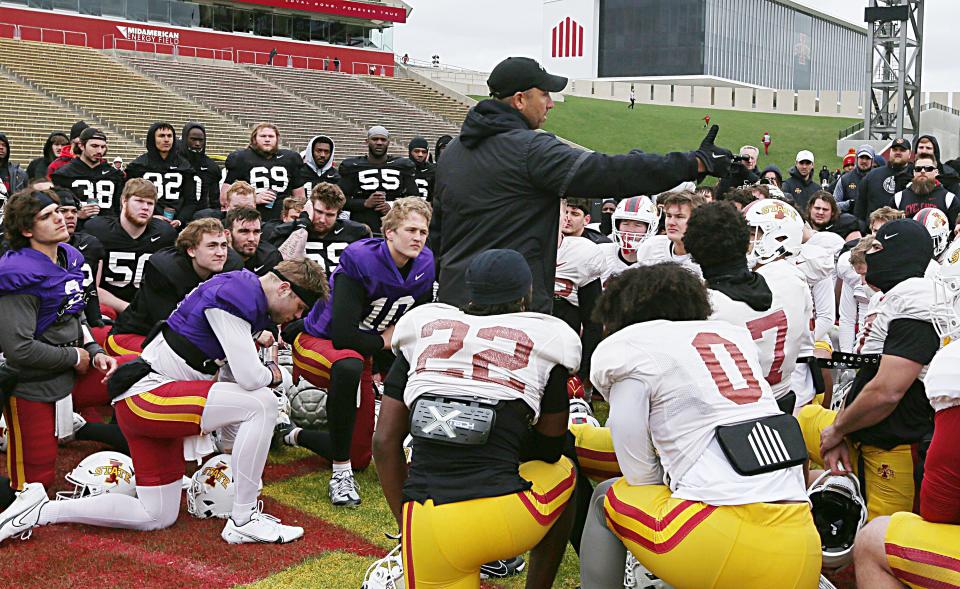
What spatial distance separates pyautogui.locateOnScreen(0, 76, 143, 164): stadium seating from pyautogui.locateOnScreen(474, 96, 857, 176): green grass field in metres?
19.1

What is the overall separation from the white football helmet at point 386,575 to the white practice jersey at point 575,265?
2.64m

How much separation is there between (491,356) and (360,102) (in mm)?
34793

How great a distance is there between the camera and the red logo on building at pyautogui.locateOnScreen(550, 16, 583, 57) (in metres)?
84.1

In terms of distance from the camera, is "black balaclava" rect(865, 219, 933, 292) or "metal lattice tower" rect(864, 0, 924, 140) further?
"metal lattice tower" rect(864, 0, 924, 140)

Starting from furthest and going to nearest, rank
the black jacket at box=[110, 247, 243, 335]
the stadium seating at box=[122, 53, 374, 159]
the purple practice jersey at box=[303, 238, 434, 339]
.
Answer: the stadium seating at box=[122, 53, 374, 159] < the black jacket at box=[110, 247, 243, 335] < the purple practice jersey at box=[303, 238, 434, 339]

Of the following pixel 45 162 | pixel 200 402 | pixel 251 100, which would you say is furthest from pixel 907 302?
pixel 251 100

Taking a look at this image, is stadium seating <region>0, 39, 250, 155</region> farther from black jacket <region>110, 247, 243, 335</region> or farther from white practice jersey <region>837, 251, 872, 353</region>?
white practice jersey <region>837, 251, 872, 353</region>

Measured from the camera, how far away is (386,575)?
3.72m

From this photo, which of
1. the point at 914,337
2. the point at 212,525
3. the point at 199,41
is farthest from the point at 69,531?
the point at 199,41

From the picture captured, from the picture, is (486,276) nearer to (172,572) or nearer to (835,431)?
(835,431)

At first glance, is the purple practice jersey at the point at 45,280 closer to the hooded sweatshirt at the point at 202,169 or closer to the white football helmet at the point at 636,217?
the white football helmet at the point at 636,217

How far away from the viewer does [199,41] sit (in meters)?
40.6

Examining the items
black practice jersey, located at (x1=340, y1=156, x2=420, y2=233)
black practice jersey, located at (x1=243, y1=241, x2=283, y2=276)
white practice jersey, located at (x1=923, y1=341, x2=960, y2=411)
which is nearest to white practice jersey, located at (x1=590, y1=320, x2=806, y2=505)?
white practice jersey, located at (x1=923, y1=341, x2=960, y2=411)

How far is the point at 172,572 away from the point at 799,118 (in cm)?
5240
